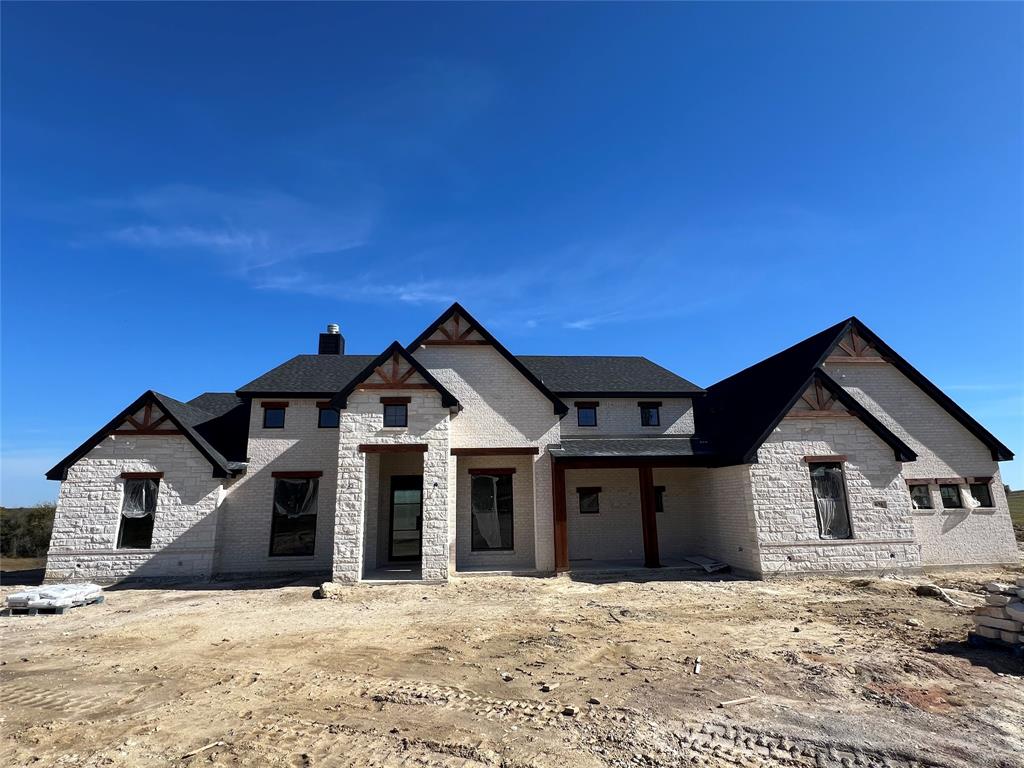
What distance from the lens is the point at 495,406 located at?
17.2 meters

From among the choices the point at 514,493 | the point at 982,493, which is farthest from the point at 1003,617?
the point at 982,493

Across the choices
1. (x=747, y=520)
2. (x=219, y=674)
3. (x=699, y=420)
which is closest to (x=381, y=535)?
(x=219, y=674)

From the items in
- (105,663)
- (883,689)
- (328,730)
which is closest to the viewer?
(328,730)

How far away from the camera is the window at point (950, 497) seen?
55.3 feet

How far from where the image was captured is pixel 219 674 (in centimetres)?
727

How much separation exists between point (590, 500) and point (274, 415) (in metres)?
12.0

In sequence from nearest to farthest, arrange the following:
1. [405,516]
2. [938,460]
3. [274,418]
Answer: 1. [938,460]
2. [274,418]
3. [405,516]

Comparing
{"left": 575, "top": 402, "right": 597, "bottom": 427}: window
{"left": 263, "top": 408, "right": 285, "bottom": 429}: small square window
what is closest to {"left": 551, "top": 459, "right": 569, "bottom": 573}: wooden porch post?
{"left": 575, "top": 402, "right": 597, "bottom": 427}: window

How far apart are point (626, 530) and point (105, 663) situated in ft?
48.9

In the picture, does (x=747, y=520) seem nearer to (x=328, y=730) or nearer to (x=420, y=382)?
(x=420, y=382)

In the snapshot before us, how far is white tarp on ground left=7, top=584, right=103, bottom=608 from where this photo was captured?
38.3 feet

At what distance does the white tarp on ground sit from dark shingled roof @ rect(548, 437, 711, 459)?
12975 millimetres

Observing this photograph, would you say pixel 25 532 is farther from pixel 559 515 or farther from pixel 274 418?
pixel 559 515

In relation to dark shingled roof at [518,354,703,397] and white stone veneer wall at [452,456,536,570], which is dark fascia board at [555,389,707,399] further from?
white stone veneer wall at [452,456,536,570]
